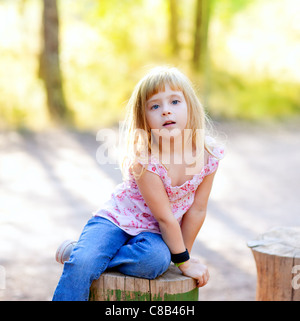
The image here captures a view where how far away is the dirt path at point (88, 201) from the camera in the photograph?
162 inches

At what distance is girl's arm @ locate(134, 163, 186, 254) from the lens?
2293mm

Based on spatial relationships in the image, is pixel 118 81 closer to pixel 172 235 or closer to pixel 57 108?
pixel 57 108

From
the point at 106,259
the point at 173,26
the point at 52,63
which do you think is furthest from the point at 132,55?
the point at 106,259

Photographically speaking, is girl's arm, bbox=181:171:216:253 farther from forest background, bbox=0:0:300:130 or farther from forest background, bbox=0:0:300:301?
forest background, bbox=0:0:300:130

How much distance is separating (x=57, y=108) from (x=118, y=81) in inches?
68.0

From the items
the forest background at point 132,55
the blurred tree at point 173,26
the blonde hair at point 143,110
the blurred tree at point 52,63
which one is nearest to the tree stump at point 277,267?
the blonde hair at point 143,110

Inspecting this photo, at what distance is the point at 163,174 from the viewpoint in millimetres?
2318

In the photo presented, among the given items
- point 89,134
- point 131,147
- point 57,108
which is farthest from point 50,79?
point 131,147

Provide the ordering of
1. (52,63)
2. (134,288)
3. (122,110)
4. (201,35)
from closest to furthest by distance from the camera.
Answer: (134,288)
(122,110)
(52,63)
(201,35)

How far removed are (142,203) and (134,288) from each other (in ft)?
1.34

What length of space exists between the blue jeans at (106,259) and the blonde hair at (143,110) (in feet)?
1.11

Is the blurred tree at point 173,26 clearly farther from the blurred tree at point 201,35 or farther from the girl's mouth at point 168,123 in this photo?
the girl's mouth at point 168,123

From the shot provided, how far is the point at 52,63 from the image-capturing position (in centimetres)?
925

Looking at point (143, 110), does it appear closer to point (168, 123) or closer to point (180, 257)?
point (168, 123)
